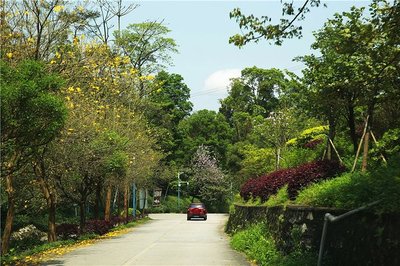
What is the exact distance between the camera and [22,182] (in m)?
21.1

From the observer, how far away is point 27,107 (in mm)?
Answer: 10930

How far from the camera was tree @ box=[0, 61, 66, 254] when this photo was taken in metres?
10.7

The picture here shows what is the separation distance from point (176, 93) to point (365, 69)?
63.6 m

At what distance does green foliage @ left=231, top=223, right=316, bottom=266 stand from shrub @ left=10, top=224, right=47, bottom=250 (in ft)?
45.9

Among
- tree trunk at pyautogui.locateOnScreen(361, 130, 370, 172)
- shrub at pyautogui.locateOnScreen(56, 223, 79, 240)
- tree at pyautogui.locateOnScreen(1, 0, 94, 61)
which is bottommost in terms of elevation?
shrub at pyautogui.locateOnScreen(56, 223, 79, 240)

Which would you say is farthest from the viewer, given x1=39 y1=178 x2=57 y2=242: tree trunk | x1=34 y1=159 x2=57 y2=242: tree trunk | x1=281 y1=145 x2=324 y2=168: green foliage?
x1=281 y1=145 x2=324 y2=168: green foliage

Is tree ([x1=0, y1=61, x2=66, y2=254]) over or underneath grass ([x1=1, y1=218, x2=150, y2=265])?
over

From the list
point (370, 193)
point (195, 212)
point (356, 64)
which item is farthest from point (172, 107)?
point (370, 193)

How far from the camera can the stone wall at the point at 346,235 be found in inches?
275

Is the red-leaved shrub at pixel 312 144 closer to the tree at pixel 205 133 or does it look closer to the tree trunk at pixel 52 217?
the tree trunk at pixel 52 217

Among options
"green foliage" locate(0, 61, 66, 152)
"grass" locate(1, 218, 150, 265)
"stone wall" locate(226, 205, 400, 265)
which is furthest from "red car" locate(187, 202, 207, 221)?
"green foliage" locate(0, 61, 66, 152)

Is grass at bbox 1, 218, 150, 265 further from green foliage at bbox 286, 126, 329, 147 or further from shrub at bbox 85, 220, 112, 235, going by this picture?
green foliage at bbox 286, 126, 329, 147

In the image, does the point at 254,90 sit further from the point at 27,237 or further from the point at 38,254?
the point at 38,254

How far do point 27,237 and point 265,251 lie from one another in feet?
64.8
